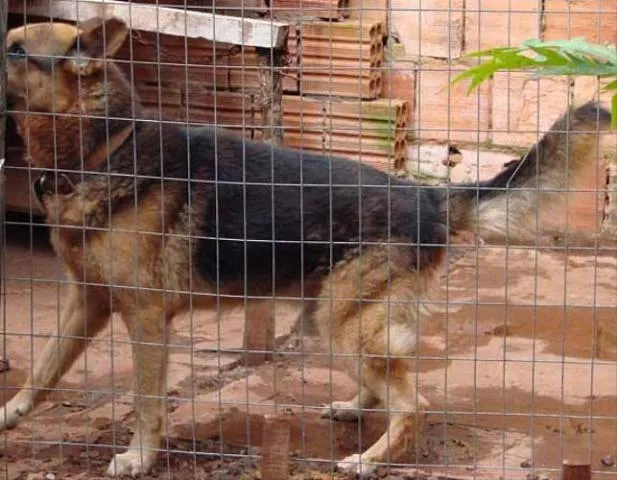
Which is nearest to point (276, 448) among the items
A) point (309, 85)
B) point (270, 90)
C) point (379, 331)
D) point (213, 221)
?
point (379, 331)

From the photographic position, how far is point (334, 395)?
19.4ft

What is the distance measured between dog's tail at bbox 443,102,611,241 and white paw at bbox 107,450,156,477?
1571mm

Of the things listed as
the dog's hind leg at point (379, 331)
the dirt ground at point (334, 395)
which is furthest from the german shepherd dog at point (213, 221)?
the dirt ground at point (334, 395)

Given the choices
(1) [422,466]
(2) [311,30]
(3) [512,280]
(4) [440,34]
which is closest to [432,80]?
(4) [440,34]

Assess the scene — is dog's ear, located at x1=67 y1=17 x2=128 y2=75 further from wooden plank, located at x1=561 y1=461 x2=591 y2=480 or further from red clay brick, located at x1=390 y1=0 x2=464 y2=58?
red clay brick, located at x1=390 y1=0 x2=464 y2=58

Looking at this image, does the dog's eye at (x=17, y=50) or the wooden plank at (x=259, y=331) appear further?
the wooden plank at (x=259, y=331)

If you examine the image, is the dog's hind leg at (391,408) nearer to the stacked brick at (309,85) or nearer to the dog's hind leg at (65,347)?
the dog's hind leg at (65,347)

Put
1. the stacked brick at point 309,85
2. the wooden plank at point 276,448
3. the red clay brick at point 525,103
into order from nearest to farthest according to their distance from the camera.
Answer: the wooden plank at point 276,448, the stacked brick at point 309,85, the red clay brick at point 525,103

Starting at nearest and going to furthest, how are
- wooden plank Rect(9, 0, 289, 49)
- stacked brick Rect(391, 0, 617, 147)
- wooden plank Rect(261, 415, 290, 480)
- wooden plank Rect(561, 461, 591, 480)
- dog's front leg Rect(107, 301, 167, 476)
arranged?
wooden plank Rect(561, 461, 591, 480) → wooden plank Rect(261, 415, 290, 480) → dog's front leg Rect(107, 301, 167, 476) → wooden plank Rect(9, 0, 289, 49) → stacked brick Rect(391, 0, 617, 147)

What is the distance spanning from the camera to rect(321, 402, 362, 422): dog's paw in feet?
18.1

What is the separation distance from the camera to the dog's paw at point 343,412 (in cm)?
551

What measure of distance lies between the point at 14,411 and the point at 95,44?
162cm

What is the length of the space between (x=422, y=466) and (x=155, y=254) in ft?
4.52

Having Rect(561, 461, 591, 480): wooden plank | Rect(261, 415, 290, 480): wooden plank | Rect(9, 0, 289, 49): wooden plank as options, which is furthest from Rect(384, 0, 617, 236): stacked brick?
Rect(561, 461, 591, 480): wooden plank
